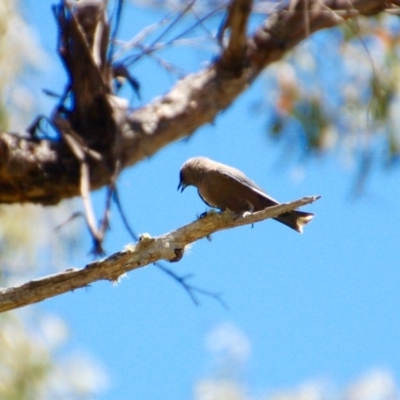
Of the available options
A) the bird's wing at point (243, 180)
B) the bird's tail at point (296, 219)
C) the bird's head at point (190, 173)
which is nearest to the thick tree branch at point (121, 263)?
the bird's tail at point (296, 219)

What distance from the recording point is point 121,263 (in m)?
2.84

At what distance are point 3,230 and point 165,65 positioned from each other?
5.60ft

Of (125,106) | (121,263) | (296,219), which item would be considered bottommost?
(121,263)

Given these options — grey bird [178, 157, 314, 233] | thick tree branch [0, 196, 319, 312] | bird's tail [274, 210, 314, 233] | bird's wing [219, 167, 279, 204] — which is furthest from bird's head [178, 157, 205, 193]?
thick tree branch [0, 196, 319, 312]

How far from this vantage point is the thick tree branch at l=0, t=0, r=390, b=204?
12.3ft

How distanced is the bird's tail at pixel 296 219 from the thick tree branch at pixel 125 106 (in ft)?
2.59

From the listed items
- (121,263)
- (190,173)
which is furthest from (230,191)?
(121,263)

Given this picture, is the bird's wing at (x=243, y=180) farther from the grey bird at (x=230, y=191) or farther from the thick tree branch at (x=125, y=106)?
the thick tree branch at (x=125, y=106)

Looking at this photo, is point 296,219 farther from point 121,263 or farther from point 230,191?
point 121,263

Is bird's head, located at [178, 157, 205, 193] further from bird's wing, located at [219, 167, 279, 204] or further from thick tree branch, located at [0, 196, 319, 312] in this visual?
thick tree branch, located at [0, 196, 319, 312]

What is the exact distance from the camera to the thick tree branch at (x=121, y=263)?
2.82 metres

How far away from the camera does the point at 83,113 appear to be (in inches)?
157

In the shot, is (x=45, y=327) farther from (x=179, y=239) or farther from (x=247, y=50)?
(x=179, y=239)

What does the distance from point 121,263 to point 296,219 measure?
828mm
